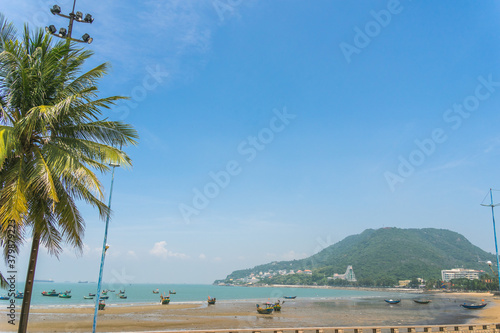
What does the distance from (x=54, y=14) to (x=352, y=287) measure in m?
162

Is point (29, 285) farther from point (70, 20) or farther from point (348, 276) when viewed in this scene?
point (348, 276)

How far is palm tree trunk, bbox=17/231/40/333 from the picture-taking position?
6.16 metres

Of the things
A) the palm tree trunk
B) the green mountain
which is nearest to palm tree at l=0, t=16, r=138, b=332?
the palm tree trunk

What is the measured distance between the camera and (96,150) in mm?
7121

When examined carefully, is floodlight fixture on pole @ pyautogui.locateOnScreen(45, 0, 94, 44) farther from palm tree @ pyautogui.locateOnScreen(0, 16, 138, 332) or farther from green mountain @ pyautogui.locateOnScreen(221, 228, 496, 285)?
green mountain @ pyautogui.locateOnScreen(221, 228, 496, 285)

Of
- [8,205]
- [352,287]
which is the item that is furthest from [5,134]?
[352,287]

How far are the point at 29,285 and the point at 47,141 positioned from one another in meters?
2.82

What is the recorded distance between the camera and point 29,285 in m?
6.23

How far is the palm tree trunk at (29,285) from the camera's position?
6.16 m

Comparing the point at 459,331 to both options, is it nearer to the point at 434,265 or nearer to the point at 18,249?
the point at 18,249

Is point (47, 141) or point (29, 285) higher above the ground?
point (47, 141)

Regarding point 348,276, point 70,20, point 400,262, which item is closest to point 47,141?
point 70,20

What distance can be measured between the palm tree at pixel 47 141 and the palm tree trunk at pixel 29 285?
2 centimetres

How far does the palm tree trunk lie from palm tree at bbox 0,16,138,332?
0.02 meters
